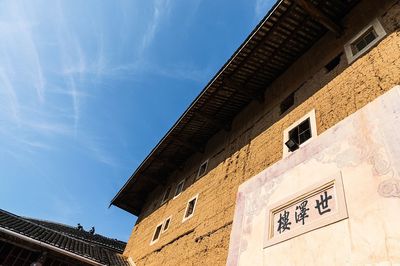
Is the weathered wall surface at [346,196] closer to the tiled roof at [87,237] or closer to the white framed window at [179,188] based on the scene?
the white framed window at [179,188]

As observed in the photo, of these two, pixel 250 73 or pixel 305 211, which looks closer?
pixel 305 211

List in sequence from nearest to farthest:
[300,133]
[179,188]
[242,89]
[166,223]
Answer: [300,133] → [242,89] → [166,223] → [179,188]

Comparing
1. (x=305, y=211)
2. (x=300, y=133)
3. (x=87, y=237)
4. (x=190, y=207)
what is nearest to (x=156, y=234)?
(x=190, y=207)

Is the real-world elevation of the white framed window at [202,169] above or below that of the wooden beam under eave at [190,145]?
below

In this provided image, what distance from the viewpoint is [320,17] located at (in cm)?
698

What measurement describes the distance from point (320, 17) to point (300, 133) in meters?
2.91

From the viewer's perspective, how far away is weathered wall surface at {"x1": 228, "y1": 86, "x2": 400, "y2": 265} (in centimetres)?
354

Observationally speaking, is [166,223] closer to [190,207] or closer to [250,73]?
[190,207]

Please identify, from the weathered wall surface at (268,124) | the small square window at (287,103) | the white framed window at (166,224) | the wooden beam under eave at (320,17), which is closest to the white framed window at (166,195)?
the weathered wall surface at (268,124)

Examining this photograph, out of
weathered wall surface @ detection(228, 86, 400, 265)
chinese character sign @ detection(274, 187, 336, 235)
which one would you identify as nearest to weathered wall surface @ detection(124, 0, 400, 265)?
weathered wall surface @ detection(228, 86, 400, 265)

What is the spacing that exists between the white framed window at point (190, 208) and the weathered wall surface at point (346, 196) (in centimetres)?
369

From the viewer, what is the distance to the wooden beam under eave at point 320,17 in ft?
22.1

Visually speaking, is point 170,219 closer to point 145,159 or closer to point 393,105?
point 145,159

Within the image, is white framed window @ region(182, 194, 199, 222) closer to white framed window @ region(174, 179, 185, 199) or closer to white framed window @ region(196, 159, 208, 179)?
white framed window @ region(196, 159, 208, 179)
